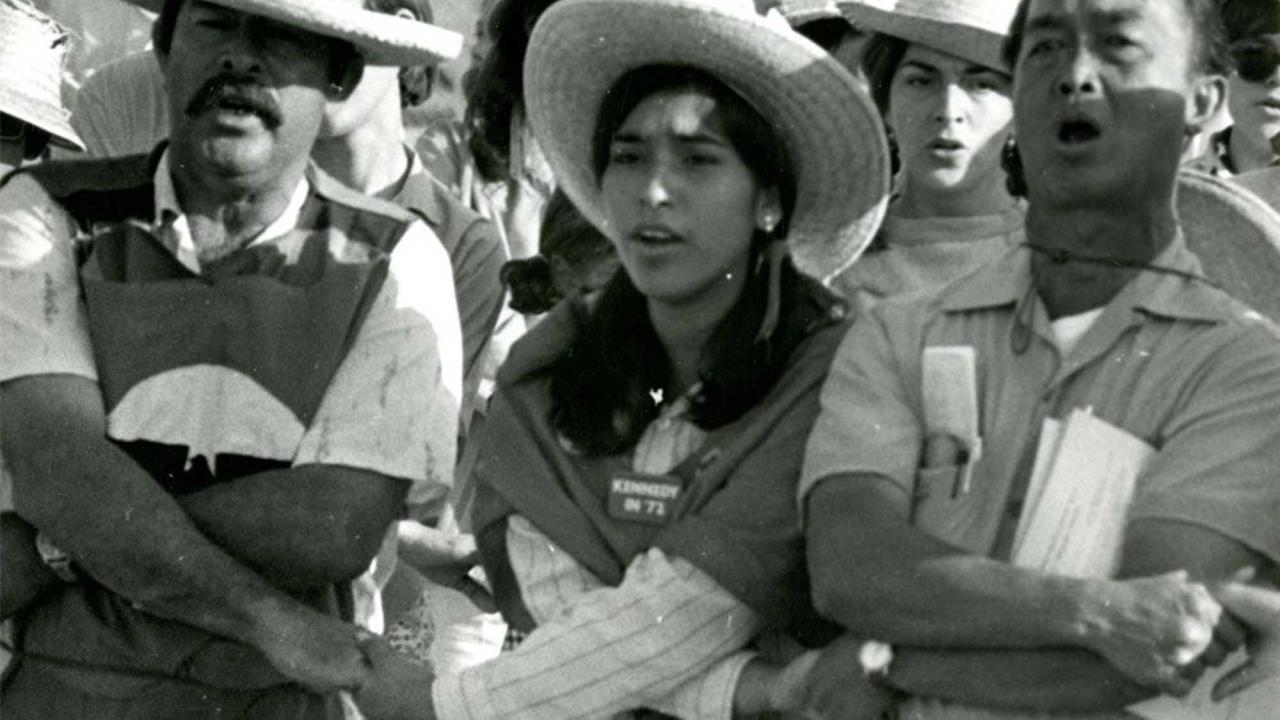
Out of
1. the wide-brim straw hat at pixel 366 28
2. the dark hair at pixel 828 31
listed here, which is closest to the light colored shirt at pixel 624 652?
the wide-brim straw hat at pixel 366 28

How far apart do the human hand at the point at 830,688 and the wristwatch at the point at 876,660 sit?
2 centimetres

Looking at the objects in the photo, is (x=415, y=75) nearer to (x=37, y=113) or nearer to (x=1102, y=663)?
(x=37, y=113)

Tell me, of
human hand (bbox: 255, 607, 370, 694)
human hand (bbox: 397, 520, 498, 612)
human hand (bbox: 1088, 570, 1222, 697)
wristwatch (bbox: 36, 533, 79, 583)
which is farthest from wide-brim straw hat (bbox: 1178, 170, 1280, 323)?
wristwatch (bbox: 36, 533, 79, 583)

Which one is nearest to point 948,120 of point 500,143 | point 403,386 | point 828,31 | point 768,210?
point 768,210

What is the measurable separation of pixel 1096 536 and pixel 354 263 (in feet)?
5.55

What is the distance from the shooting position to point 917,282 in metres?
5.50

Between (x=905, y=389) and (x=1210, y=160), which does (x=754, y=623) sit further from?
(x=1210, y=160)

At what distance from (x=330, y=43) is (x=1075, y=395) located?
6.38ft

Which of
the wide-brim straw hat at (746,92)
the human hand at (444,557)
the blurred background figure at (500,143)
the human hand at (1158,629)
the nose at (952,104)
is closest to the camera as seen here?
the human hand at (1158,629)

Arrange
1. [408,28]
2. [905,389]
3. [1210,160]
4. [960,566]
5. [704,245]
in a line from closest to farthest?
[960,566] → [905,389] → [704,245] → [408,28] → [1210,160]

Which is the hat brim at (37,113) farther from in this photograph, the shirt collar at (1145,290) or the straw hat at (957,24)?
the shirt collar at (1145,290)

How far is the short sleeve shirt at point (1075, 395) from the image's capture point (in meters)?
3.99

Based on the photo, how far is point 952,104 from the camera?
585 cm

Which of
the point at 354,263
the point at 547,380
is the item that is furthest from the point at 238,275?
the point at 547,380
